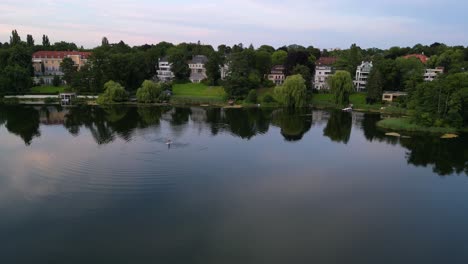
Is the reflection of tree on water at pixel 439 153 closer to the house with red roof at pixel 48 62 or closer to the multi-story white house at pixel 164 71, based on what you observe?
the multi-story white house at pixel 164 71

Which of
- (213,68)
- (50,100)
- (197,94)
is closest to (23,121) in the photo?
(50,100)

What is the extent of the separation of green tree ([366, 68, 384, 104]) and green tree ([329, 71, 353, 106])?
260 cm

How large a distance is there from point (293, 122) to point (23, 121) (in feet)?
90.1

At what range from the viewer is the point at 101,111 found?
42.3m

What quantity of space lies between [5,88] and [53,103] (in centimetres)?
890

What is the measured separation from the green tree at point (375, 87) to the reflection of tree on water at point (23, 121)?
40794 mm

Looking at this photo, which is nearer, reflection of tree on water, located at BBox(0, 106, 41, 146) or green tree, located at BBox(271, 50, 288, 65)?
reflection of tree on water, located at BBox(0, 106, 41, 146)

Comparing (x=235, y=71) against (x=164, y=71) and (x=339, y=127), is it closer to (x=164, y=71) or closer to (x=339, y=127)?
(x=164, y=71)

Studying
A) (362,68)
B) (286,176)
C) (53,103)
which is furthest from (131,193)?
(362,68)

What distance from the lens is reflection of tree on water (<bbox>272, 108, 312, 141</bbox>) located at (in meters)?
31.0

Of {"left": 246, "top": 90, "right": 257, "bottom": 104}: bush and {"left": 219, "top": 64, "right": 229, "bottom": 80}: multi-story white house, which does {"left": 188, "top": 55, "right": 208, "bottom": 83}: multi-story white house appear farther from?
{"left": 246, "top": 90, "right": 257, "bottom": 104}: bush

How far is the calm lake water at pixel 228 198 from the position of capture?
12.0 meters

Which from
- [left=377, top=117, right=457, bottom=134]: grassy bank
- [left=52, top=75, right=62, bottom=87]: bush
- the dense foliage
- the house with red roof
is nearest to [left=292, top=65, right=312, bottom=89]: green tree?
the dense foliage

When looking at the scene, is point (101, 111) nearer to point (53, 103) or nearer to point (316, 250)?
point (53, 103)
